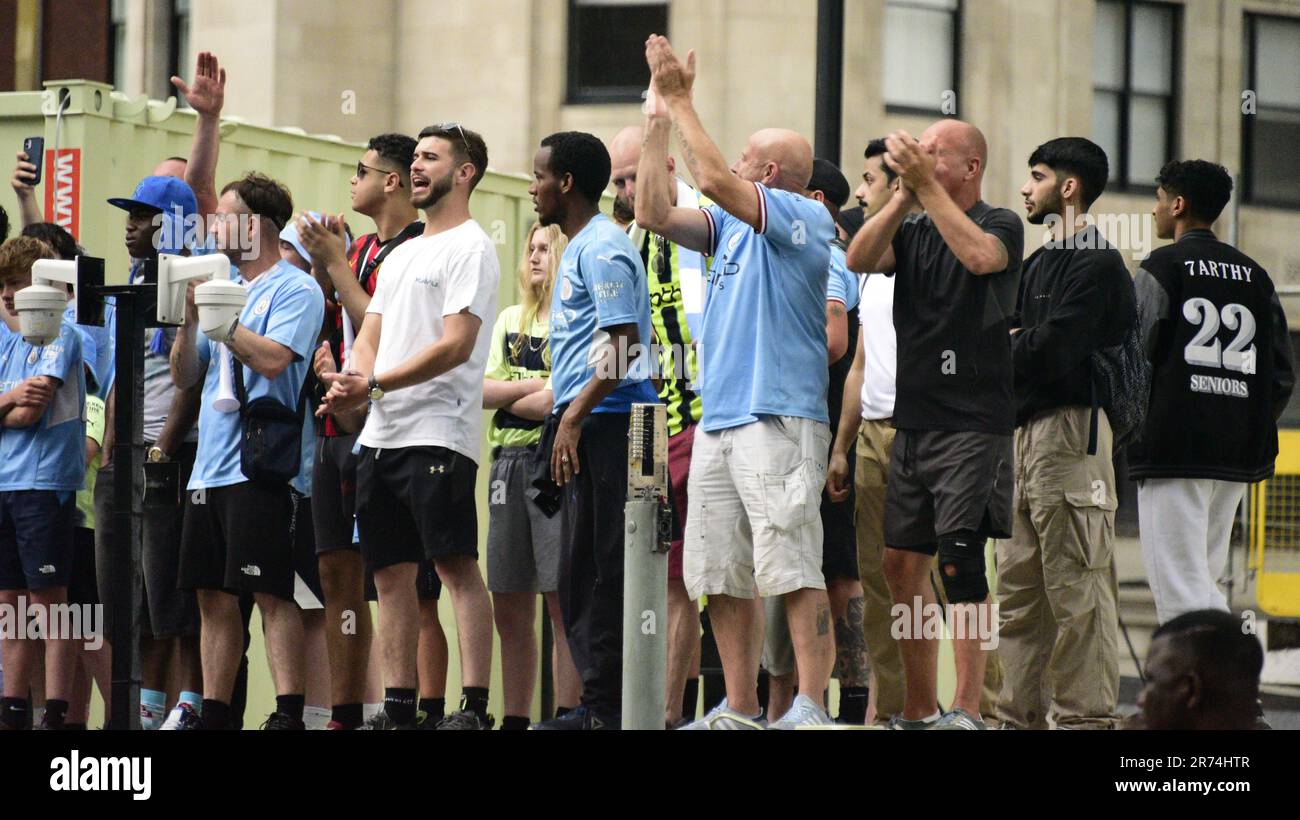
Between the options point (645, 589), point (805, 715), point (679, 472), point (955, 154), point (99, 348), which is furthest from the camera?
point (99, 348)

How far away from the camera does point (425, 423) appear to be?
27.5ft

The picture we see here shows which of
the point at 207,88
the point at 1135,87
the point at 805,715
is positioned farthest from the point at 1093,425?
the point at 1135,87

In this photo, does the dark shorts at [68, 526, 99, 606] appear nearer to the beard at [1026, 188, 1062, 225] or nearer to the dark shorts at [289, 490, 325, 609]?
the dark shorts at [289, 490, 325, 609]

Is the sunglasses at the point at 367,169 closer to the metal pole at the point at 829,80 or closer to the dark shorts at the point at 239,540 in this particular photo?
the dark shorts at the point at 239,540

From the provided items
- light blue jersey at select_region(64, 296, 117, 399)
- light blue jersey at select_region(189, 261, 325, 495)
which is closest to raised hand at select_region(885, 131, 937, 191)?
light blue jersey at select_region(189, 261, 325, 495)

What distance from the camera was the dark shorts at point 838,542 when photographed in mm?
9141

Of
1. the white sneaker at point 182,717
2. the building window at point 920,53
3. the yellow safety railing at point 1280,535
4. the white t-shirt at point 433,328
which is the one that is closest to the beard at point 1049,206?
the white t-shirt at point 433,328

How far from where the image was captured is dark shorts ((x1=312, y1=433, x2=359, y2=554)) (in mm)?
8828

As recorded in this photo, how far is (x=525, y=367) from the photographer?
9883 mm

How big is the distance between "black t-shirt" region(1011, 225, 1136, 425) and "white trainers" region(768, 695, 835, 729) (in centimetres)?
155

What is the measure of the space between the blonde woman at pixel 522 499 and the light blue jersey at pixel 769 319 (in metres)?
1.54

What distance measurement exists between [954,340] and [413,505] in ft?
7.20

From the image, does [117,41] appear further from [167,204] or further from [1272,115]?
[167,204]
